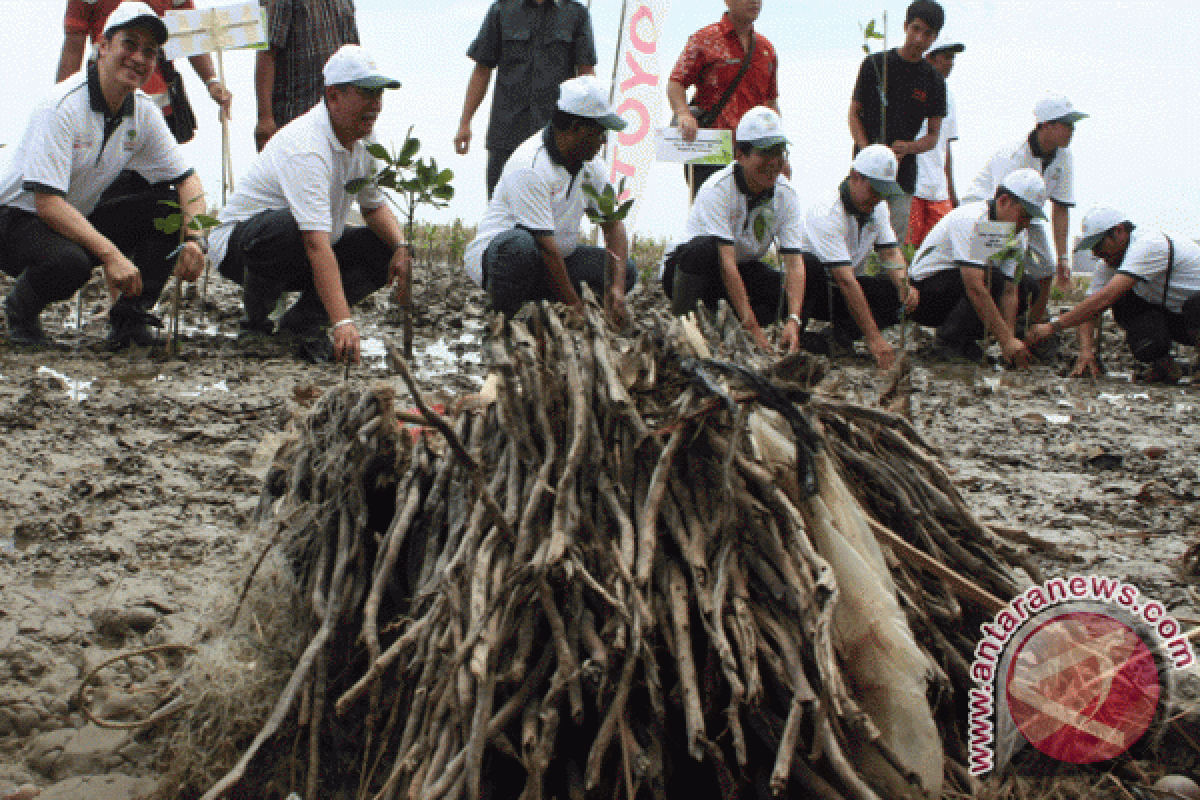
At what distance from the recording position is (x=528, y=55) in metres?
6.25

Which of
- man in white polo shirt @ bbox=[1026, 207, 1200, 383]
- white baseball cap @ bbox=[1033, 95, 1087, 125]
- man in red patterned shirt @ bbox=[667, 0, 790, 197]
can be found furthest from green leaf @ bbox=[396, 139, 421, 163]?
white baseball cap @ bbox=[1033, 95, 1087, 125]

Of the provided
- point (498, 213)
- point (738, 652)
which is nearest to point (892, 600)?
point (738, 652)

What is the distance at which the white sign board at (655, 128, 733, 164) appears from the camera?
6.20m

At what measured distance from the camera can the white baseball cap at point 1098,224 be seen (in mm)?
6844

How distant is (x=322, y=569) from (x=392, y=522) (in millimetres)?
136

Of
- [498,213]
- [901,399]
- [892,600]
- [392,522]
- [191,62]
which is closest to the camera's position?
[892,600]

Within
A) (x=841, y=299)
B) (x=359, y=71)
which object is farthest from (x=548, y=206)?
(x=841, y=299)

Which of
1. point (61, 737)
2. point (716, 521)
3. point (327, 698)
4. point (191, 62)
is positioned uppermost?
point (191, 62)

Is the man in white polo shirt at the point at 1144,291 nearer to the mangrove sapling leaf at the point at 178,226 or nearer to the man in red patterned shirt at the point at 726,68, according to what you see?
the man in red patterned shirt at the point at 726,68

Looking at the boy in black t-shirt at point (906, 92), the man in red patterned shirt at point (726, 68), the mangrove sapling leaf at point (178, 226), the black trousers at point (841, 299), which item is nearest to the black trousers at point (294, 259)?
the mangrove sapling leaf at point (178, 226)

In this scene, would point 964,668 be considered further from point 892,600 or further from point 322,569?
point 322,569

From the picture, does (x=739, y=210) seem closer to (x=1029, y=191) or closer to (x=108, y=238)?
(x=1029, y=191)

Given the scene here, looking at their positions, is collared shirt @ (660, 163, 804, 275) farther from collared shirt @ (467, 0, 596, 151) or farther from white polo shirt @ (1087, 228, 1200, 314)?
white polo shirt @ (1087, 228, 1200, 314)

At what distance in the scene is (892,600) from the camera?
5.22ft
